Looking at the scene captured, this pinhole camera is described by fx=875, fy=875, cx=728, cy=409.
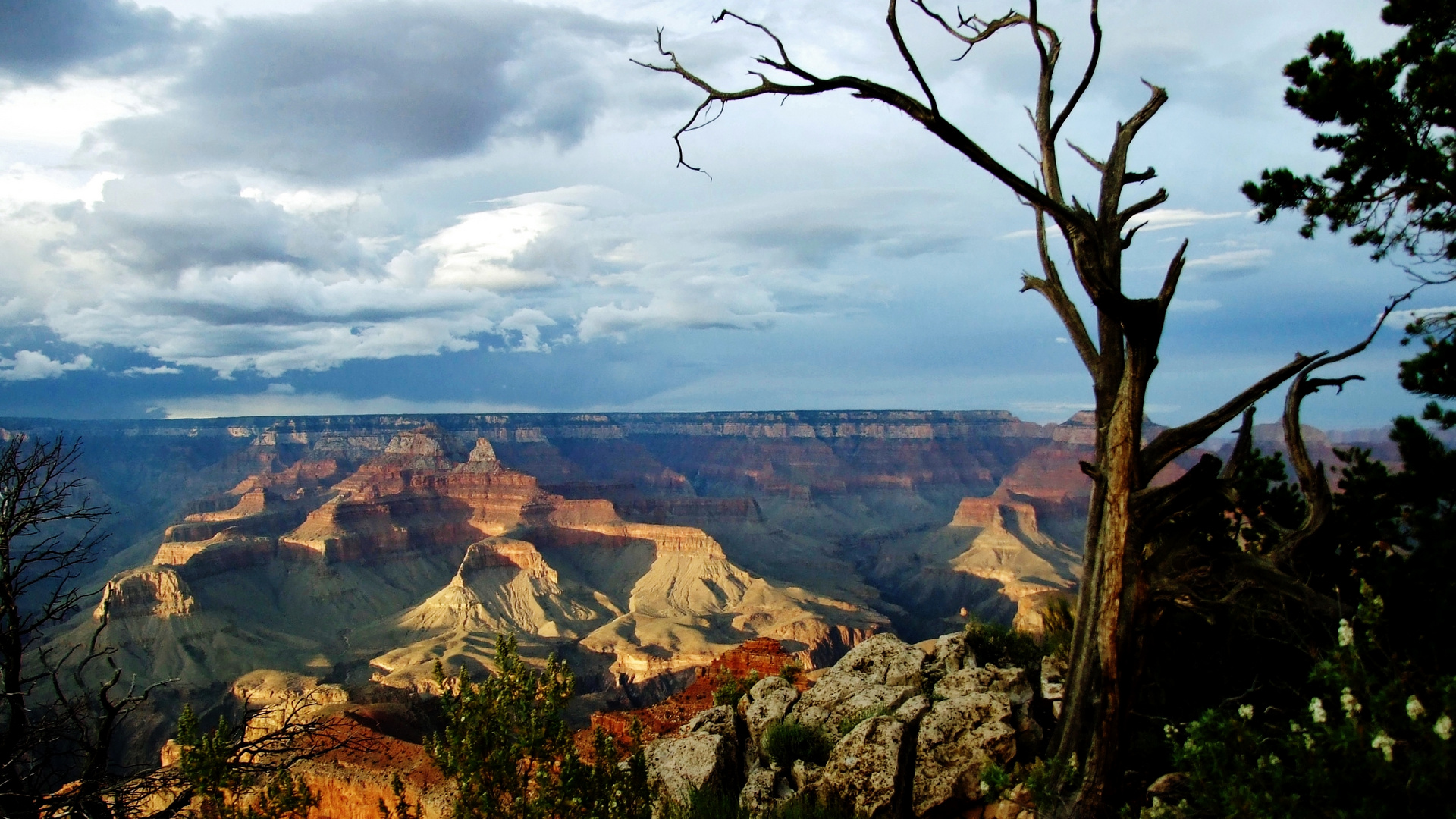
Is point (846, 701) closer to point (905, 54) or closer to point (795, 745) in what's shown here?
point (795, 745)

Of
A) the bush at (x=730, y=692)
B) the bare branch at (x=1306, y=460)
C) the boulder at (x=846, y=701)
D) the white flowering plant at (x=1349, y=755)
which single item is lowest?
the bush at (x=730, y=692)

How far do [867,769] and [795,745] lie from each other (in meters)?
1.54

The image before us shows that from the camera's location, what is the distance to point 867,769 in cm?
890

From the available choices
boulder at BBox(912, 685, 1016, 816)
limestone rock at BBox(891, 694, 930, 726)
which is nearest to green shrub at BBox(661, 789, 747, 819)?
boulder at BBox(912, 685, 1016, 816)

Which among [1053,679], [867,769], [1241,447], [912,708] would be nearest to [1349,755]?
[1241,447]

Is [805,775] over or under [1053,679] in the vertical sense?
under

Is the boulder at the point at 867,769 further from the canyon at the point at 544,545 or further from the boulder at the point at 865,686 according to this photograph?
the canyon at the point at 544,545

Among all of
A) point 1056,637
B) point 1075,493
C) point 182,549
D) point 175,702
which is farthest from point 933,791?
point 1075,493

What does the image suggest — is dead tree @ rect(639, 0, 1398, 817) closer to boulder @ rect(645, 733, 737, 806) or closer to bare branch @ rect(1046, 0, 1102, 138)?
bare branch @ rect(1046, 0, 1102, 138)

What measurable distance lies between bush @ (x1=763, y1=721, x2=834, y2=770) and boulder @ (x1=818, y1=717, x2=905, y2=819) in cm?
79

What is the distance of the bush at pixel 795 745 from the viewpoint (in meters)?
10.2

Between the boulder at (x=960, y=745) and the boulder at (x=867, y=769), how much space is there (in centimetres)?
28

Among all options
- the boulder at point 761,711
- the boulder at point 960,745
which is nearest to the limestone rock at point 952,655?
the boulder at point 761,711

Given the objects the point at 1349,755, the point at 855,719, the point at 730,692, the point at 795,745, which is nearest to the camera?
the point at 1349,755
